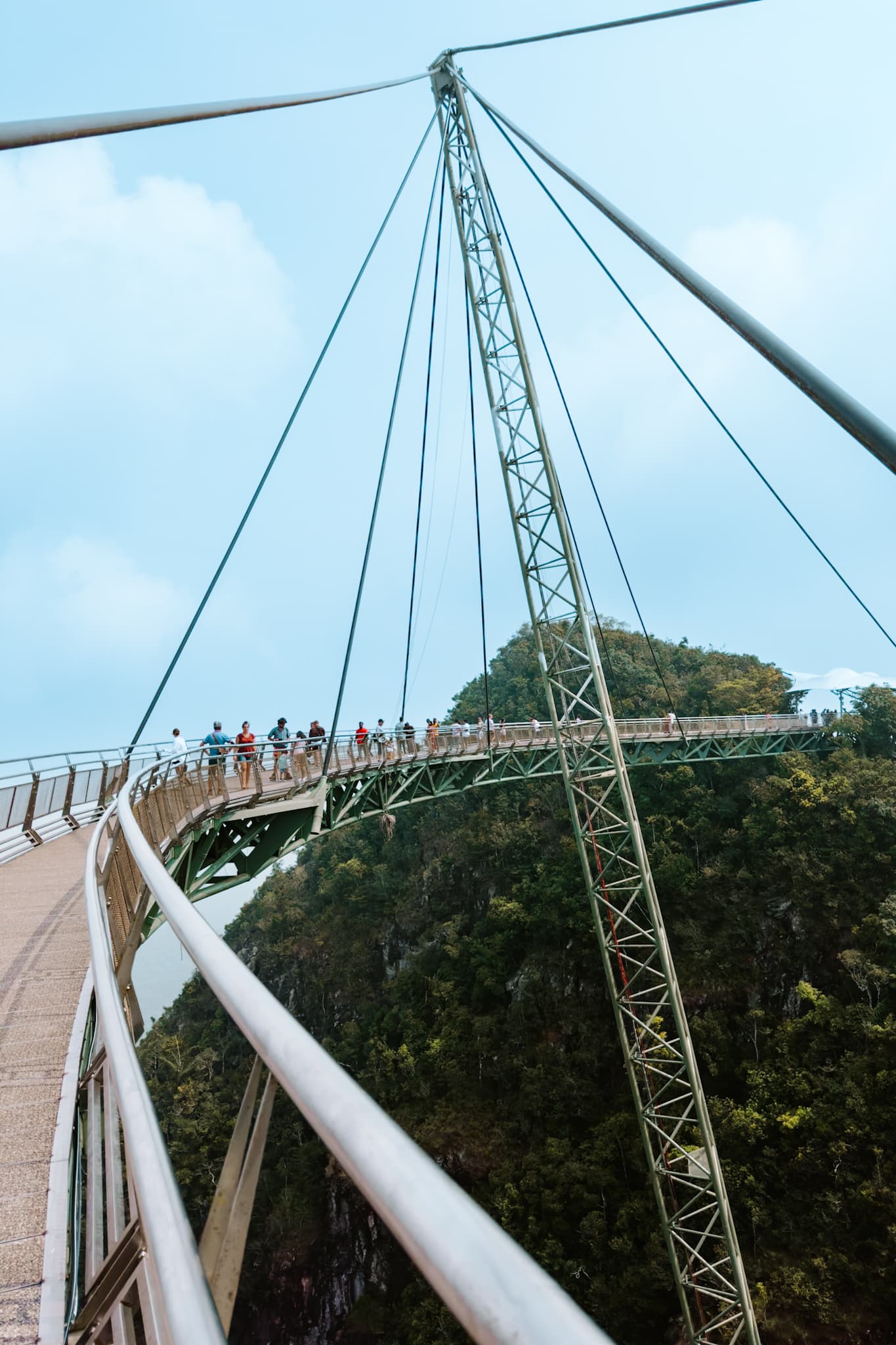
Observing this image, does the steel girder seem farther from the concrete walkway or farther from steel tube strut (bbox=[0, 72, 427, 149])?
steel tube strut (bbox=[0, 72, 427, 149])

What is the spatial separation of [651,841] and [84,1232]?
25026 millimetres

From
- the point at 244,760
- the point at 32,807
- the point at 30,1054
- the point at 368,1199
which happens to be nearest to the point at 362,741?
the point at 244,760

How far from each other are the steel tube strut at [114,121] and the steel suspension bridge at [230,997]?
1 centimetres

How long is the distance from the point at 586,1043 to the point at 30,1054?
21274mm

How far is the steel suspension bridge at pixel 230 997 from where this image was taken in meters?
0.62

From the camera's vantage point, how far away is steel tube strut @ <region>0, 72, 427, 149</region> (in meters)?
3.13

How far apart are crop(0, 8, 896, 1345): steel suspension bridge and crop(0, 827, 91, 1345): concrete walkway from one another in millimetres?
16

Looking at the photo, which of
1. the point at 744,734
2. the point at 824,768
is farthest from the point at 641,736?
the point at 824,768

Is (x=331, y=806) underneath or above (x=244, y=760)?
underneath

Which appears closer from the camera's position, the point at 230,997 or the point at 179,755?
the point at 230,997

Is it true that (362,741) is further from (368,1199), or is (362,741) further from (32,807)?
(368,1199)

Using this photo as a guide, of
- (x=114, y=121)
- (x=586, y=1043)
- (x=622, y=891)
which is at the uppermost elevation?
(x=114, y=121)

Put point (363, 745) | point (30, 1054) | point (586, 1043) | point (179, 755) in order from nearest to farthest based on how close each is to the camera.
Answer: point (30, 1054)
point (179, 755)
point (363, 745)
point (586, 1043)

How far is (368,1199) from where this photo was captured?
1.86 ft
